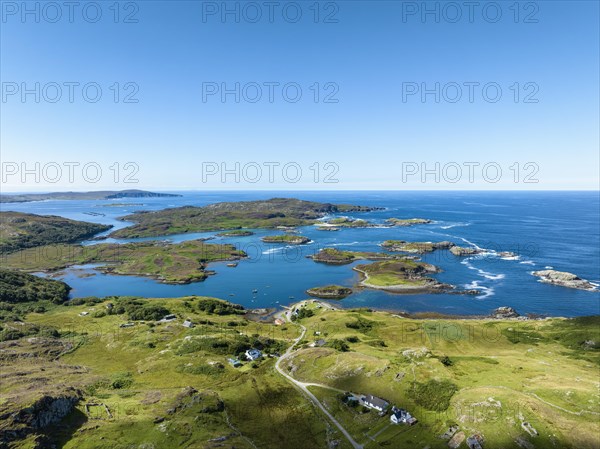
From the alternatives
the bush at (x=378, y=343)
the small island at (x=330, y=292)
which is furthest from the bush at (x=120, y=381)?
the small island at (x=330, y=292)

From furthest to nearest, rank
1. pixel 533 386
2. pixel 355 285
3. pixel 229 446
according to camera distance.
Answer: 1. pixel 355 285
2. pixel 533 386
3. pixel 229 446

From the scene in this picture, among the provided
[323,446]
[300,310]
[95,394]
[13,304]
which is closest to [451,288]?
[300,310]

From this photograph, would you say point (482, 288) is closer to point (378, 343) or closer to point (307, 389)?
point (378, 343)

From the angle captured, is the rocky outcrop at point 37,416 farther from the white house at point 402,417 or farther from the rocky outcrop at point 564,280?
the rocky outcrop at point 564,280

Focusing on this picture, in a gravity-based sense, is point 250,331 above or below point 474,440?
below

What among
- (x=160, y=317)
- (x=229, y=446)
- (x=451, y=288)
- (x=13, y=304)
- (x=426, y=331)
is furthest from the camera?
(x=451, y=288)

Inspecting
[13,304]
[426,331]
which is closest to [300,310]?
[426,331]

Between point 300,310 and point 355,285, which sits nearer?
point 300,310

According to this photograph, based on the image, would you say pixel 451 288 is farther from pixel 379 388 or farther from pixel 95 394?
pixel 95 394
